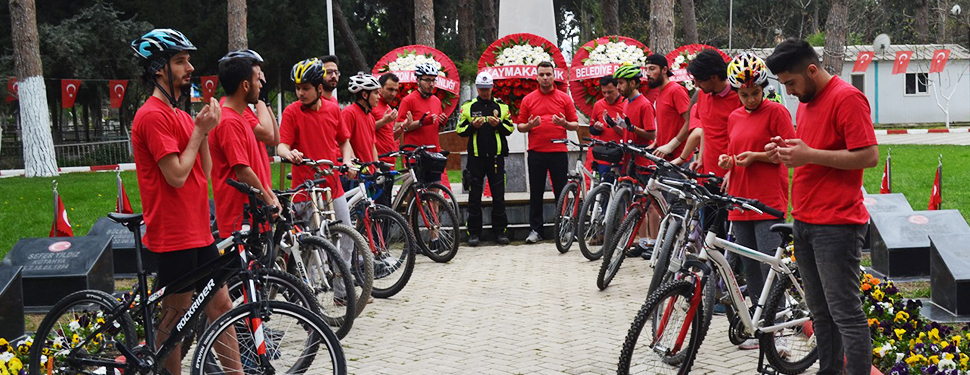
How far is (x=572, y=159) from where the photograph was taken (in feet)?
47.3

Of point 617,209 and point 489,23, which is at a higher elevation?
point 489,23

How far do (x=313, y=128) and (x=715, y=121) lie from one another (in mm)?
3143

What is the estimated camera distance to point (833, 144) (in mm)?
4730

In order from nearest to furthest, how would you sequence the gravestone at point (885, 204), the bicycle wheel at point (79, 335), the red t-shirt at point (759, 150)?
the bicycle wheel at point (79, 335)
the red t-shirt at point (759, 150)
the gravestone at point (885, 204)

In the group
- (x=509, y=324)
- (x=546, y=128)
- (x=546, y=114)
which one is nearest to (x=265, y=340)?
(x=509, y=324)

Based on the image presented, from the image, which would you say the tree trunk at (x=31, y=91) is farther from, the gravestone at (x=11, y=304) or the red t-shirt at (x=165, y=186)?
the red t-shirt at (x=165, y=186)

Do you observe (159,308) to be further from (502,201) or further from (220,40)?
(220,40)

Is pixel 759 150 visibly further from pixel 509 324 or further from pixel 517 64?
pixel 517 64

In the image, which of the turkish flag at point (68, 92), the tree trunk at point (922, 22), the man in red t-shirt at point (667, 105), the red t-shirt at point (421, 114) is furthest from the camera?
the tree trunk at point (922, 22)

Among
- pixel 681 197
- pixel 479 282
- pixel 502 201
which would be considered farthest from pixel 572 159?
pixel 681 197

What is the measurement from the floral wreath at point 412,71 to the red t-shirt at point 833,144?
874 cm

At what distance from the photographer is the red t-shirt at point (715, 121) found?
7.61 metres

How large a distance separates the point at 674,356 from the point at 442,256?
5308 mm

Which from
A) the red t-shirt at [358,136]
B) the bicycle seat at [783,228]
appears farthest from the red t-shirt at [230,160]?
the red t-shirt at [358,136]
